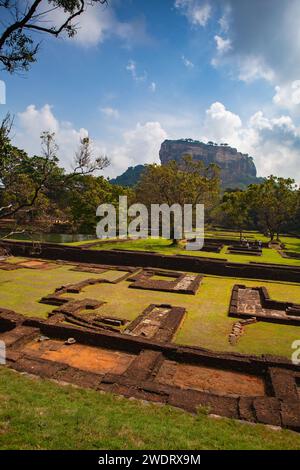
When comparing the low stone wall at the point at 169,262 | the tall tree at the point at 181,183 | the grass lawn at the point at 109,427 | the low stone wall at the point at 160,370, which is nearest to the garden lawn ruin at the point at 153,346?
the low stone wall at the point at 160,370

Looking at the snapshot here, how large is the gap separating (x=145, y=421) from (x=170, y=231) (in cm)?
2898

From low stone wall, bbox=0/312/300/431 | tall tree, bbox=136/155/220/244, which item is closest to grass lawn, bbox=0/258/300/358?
low stone wall, bbox=0/312/300/431

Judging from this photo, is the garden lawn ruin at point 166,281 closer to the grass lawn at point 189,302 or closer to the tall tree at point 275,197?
the grass lawn at point 189,302

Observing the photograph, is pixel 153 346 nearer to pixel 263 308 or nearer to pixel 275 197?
pixel 263 308

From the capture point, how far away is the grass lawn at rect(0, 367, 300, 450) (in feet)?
14.3

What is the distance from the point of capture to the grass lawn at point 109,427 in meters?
4.36

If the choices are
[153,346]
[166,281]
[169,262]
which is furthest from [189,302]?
[169,262]

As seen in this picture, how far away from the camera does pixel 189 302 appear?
1293 cm

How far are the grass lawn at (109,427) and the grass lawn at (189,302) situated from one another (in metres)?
3.69

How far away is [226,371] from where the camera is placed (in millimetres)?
7645

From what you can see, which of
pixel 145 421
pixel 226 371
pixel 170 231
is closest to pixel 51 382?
pixel 145 421

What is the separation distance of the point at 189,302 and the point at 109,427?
333 inches

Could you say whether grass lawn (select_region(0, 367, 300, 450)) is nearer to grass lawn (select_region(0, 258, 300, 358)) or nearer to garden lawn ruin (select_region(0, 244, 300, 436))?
garden lawn ruin (select_region(0, 244, 300, 436))
